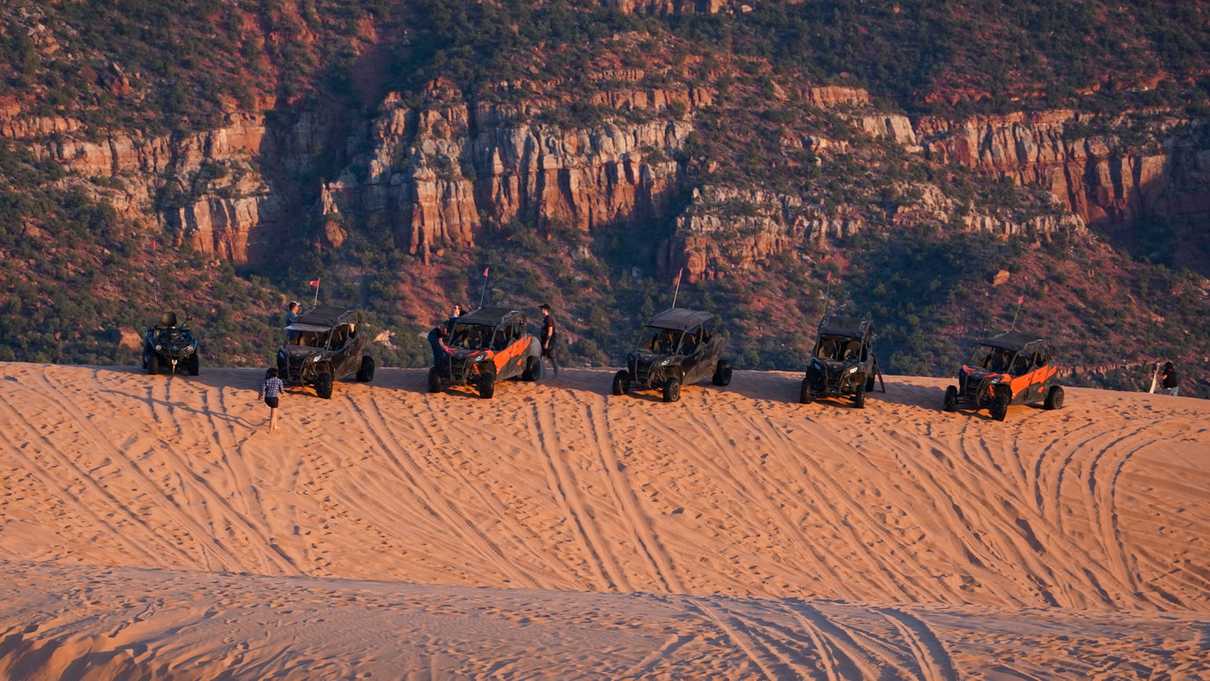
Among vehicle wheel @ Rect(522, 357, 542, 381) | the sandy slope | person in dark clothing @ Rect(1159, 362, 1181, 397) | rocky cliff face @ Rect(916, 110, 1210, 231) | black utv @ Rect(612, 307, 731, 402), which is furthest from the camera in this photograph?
rocky cliff face @ Rect(916, 110, 1210, 231)

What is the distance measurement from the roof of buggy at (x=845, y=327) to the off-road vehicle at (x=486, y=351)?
610 centimetres

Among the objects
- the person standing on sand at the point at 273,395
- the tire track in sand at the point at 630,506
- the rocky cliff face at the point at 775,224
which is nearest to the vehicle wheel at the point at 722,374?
the tire track in sand at the point at 630,506

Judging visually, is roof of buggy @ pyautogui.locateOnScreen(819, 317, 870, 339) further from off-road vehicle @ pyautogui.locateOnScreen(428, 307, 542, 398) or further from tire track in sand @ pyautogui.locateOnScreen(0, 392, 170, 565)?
tire track in sand @ pyautogui.locateOnScreen(0, 392, 170, 565)

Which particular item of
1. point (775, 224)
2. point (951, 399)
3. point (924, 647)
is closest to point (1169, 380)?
point (951, 399)

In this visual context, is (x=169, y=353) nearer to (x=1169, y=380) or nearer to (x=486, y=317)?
(x=486, y=317)

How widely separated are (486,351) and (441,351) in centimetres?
91

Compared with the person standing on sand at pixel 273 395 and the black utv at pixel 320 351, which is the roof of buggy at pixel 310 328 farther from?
the person standing on sand at pixel 273 395

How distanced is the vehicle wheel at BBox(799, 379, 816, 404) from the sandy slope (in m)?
0.41

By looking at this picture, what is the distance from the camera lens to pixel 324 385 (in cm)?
3078

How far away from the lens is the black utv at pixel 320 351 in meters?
30.7

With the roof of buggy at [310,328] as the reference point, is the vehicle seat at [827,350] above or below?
above

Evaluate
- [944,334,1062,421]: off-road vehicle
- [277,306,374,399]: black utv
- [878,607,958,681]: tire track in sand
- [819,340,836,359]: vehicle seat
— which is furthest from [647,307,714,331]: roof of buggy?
[878,607,958,681]: tire track in sand

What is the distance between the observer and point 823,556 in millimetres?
25031

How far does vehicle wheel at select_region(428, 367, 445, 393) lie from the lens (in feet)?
103
